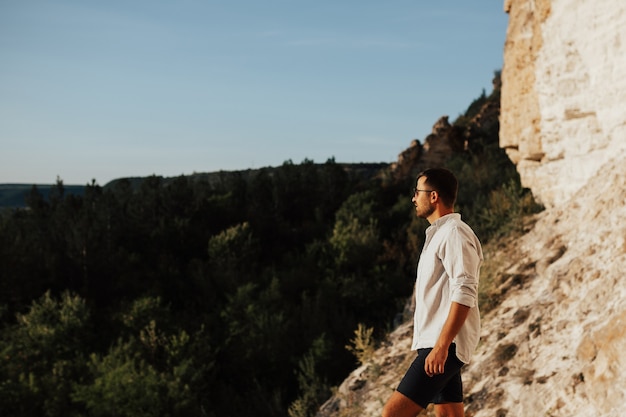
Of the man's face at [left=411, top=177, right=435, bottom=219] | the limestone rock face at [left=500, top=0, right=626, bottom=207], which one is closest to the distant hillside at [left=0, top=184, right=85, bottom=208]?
the limestone rock face at [left=500, top=0, right=626, bottom=207]

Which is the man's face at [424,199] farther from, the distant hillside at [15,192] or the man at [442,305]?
the distant hillside at [15,192]

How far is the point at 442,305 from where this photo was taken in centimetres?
287

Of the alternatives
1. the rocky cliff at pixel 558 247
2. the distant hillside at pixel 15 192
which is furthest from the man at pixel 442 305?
the distant hillside at pixel 15 192

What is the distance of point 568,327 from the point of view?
5812mm

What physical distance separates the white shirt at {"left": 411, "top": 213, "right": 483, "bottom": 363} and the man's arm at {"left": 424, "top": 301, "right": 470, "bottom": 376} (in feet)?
0.13

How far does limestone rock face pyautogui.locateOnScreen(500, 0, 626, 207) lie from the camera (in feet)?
25.6

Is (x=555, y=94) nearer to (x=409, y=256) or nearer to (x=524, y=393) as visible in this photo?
(x=524, y=393)

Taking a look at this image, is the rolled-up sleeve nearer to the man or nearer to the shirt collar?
the man

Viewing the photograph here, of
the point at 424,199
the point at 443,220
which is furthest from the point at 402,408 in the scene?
the point at 424,199

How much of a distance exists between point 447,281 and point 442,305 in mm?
123

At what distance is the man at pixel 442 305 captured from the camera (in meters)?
2.72

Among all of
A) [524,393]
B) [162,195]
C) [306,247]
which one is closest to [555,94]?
[524,393]

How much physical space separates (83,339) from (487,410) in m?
14.7

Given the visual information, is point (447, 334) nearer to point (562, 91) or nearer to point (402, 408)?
point (402, 408)
